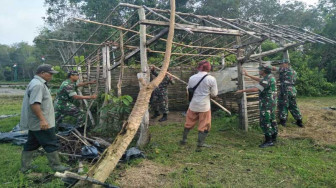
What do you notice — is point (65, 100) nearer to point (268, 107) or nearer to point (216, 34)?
point (216, 34)

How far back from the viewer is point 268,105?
206 inches

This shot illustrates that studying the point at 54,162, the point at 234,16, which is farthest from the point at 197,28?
the point at 234,16

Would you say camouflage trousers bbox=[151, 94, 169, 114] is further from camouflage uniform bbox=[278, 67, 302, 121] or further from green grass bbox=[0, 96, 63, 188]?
green grass bbox=[0, 96, 63, 188]

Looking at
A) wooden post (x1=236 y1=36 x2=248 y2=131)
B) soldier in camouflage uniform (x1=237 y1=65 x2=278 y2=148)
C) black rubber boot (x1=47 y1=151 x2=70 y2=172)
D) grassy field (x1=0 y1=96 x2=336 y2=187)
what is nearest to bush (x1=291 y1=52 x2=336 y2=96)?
grassy field (x1=0 y1=96 x2=336 y2=187)

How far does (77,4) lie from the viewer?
2472 cm

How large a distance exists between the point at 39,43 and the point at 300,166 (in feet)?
89.4

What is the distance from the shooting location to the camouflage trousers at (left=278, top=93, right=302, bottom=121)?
264 inches

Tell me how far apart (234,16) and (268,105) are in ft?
58.6

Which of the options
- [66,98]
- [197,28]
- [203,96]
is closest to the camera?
[203,96]

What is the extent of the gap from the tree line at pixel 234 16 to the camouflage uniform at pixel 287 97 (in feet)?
18.7

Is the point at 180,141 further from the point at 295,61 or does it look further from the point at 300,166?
the point at 295,61

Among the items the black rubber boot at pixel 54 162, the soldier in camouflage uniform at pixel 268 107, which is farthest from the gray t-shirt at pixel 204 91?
the black rubber boot at pixel 54 162

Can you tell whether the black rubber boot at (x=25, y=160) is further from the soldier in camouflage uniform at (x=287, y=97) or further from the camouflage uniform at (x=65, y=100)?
the soldier in camouflage uniform at (x=287, y=97)

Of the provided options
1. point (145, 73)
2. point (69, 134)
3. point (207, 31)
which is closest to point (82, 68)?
point (69, 134)
